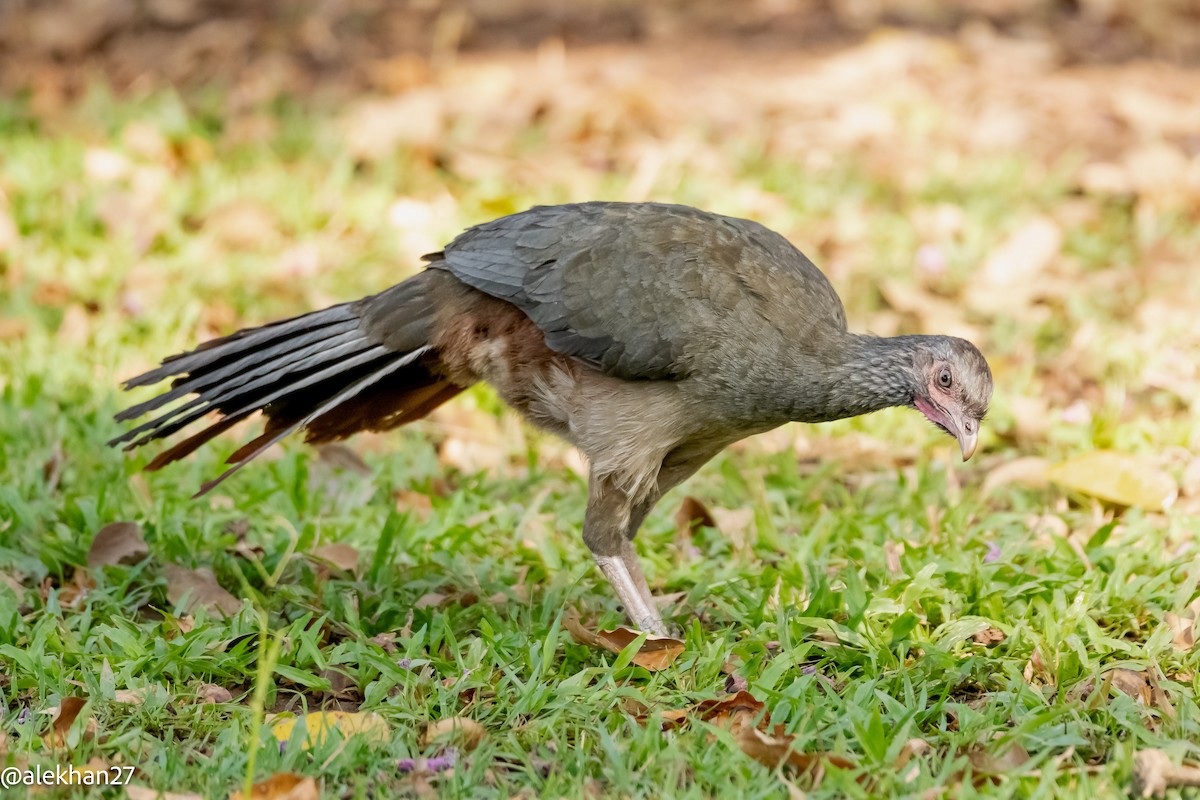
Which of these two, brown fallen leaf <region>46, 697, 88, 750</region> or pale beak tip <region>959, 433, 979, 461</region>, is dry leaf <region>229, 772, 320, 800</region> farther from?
pale beak tip <region>959, 433, 979, 461</region>

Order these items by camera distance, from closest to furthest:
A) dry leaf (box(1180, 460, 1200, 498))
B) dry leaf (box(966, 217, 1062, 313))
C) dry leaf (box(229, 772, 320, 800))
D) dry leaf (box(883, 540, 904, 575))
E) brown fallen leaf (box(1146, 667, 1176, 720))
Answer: dry leaf (box(229, 772, 320, 800)) → brown fallen leaf (box(1146, 667, 1176, 720)) → dry leaf (box(883, 540, 904, 575)) → dry leaf (box(1180, 460, 1200, 498)) → dry leaf (box(966, 217, 1062, 313))

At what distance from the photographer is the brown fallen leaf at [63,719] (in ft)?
11.2

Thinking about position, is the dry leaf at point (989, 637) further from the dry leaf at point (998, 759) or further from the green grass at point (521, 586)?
the dry leaf at point (998, 759)

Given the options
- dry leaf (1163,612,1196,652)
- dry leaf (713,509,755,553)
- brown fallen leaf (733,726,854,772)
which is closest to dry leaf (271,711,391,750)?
brown fallen leaf (733,726,854,772)

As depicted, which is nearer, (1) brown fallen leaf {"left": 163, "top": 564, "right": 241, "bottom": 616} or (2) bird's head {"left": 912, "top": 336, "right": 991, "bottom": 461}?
(2) bird's head {"left": 912, "top": 336, "right": 991, "bottom": 461}

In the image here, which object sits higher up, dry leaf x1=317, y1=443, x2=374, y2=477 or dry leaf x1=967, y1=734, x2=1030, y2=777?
dry leaf x1=317, y1=443, x2=374, y2=477

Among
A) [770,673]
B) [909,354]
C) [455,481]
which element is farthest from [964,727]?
[455,481]

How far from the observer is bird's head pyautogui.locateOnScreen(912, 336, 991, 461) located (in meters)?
4.12

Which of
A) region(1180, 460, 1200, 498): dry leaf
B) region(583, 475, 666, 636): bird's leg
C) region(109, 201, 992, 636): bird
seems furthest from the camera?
region(1180, 460, 1200, 498): dry leaf

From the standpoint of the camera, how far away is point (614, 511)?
14.1 ft

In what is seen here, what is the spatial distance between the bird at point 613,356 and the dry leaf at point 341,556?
38 cm

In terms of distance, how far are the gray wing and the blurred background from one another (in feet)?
5.09

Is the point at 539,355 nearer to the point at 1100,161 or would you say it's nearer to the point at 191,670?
the point at 191,670

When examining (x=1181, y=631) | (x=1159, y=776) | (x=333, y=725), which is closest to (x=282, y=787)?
(x=333, y=725)
